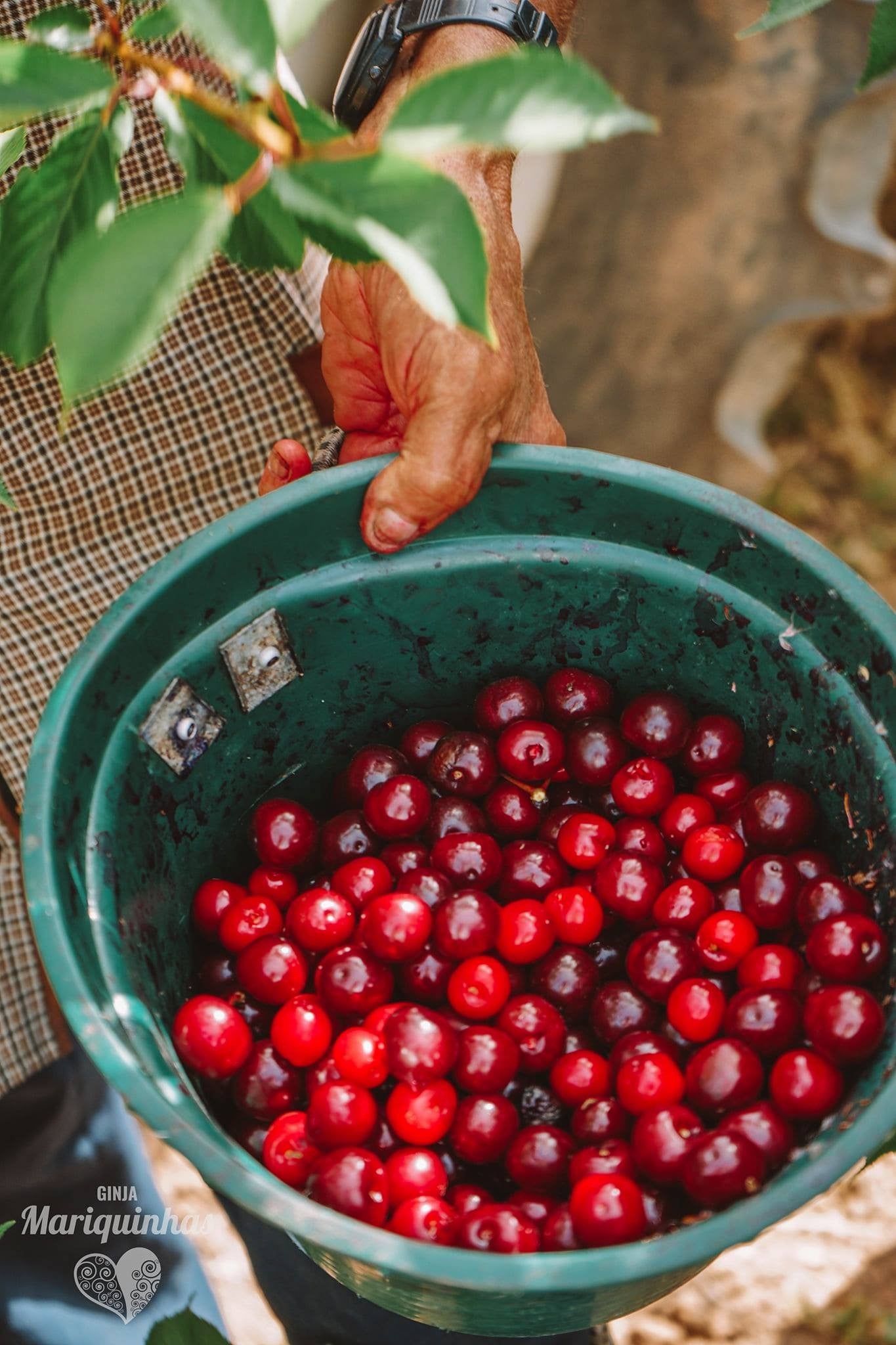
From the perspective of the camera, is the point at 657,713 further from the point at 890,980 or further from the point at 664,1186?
the point at 664,1186

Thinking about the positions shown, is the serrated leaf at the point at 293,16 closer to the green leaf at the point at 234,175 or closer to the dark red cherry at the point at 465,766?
the green leaf at the point at 234,175

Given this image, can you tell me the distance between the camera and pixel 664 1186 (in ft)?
3.82

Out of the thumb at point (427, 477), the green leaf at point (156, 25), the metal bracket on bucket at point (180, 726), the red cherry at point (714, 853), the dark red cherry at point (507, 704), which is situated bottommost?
the red cherry at point (714, 853)

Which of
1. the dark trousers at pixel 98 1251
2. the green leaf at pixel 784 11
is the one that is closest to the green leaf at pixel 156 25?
the green leaf at pixel 784 11

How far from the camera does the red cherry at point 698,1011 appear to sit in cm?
130

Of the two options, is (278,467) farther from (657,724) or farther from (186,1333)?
(186,1333)

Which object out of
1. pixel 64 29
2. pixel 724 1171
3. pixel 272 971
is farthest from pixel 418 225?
pixel 272 971

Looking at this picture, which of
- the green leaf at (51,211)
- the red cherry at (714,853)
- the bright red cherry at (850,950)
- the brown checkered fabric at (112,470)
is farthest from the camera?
the brown checkered fabric at (112,470)

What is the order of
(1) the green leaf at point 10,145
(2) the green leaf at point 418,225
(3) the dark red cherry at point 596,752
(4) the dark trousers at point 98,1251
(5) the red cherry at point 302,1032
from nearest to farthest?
(2) the green leaf at point 418,225 → (1) the green leaf at point 10,145 → (5) the red cherry at point 302,1032 → (3) the dark red cherry at point 596,752 → (4) the dark trousers at point 98,1251

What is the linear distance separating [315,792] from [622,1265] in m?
0.94

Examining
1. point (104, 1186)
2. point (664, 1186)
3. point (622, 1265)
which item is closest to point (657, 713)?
point (664, 1186)

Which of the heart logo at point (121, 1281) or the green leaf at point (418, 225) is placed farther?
the heart logo at point (121, 1281)

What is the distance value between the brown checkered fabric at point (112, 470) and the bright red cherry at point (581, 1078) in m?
1.22

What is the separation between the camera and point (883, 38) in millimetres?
853
